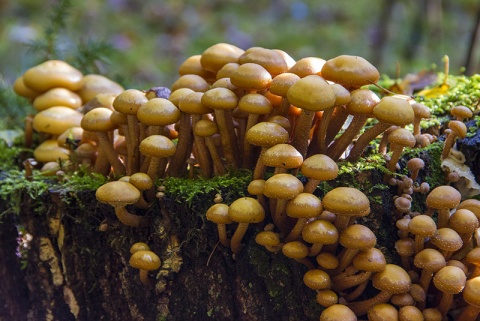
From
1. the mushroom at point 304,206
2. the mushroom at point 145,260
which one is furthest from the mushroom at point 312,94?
the mushroom at point 145,260

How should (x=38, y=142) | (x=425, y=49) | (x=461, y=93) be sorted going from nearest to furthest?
1. (x=461, y=93)
2. (x=38, y=142)
3. (x=425, y=49)

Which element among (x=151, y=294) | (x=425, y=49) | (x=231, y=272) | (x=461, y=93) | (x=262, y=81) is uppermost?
(x=262, y=81)

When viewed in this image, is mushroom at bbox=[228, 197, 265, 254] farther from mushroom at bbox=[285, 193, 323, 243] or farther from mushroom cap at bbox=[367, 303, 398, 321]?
mushroom cap at bbox=[367, 303, 398, 321]

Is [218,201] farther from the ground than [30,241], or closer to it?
farther from the ground

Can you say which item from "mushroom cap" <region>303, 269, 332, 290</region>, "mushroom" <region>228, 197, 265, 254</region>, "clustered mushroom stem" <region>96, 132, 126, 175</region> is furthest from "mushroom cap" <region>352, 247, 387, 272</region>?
"clustered mushroom stem" <region>96, 132, 126, 175</region>

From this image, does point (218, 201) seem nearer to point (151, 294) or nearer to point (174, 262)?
point (174, 262)

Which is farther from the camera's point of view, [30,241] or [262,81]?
[30,241]

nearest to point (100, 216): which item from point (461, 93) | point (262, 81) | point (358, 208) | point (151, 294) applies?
point (151, 294)

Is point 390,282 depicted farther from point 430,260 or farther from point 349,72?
point 349,72
